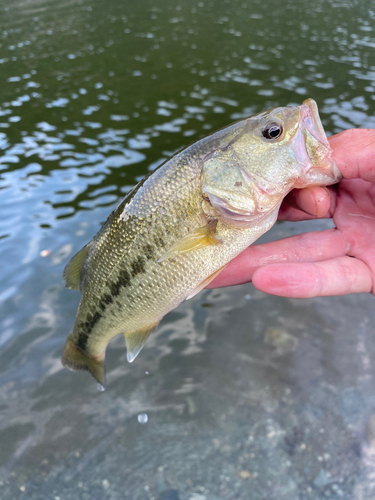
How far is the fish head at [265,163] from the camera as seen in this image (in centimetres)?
255

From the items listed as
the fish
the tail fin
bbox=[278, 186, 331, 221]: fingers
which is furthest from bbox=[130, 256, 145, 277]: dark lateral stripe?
bbox=[278, 186, 331, 221]: fingers

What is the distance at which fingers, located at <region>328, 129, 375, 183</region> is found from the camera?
294 centimetres

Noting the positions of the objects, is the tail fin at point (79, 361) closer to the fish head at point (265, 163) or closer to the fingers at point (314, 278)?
the fingers at point (314, 278)

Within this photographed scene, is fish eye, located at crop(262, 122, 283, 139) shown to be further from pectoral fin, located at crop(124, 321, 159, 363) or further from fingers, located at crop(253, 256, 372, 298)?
pectoral fin, located at crop(124, 321, 159, 363)

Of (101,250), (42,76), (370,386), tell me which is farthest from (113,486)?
A: (42,76)

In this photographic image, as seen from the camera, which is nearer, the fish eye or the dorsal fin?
the fish eye

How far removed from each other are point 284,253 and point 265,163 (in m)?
1.09

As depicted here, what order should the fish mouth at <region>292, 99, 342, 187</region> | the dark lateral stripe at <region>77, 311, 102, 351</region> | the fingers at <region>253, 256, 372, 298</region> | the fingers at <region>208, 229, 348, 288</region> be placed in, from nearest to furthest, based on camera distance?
the fish mouth at <region>292, 99, 342, 187</region> → the fingers at <region>253, 256, 372, 298</region> → the dark lateral stripe at <region>77, 311, 102, 351</region> → the fingers at <region>208, 229, 348, 288</region>

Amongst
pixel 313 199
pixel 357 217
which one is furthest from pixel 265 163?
pixel 357 217

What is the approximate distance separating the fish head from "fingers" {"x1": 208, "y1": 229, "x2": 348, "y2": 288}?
0.71 m

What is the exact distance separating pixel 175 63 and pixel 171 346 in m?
14.4

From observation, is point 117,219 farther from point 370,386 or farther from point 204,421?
point 370,386

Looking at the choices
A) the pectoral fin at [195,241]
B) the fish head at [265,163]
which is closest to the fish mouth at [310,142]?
the fish head at [265,163]

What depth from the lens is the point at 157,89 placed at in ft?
44.9
